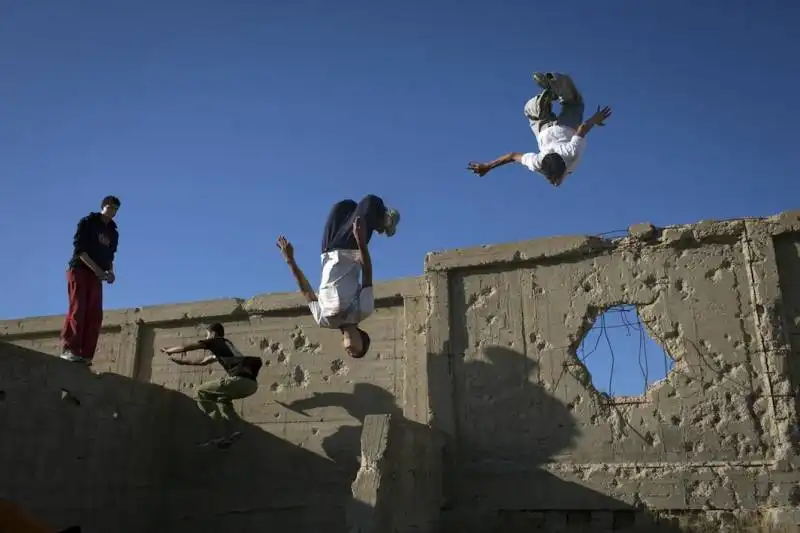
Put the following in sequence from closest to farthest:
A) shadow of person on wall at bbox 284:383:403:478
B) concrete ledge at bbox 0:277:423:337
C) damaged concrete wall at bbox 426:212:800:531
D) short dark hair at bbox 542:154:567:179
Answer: short dark hair at bbox 542:154:567:179
damaged concrete wall at bbox 426:212:800:531
shadow of person on wall at bbox 284:383:403:478
concrete ledge at bbox 0:277:423:337

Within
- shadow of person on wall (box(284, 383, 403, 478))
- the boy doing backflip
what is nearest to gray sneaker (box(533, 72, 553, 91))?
the boy doing backflip

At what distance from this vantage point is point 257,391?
28.0 feet

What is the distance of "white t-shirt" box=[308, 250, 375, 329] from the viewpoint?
6.39 meters

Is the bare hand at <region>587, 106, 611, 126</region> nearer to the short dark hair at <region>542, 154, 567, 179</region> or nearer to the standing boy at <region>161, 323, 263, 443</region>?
the short dark hair at <region>542, 154, 567, 179</region>

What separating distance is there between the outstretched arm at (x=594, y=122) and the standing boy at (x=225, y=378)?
3956mm

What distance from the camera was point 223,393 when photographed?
780 centimetres

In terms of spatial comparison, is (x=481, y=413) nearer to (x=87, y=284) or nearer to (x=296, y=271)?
(x=296, y=271)

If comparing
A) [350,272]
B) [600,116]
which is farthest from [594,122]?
[350,272]

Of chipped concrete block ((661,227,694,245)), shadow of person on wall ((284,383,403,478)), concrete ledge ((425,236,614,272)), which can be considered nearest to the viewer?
chipped concrete block ((661,227,694,245))

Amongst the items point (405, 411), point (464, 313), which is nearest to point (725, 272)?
point (464, 313)

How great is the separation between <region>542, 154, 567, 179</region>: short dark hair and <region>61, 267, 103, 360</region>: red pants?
425 centimetres

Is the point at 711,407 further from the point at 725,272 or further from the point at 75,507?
the point at 75,507

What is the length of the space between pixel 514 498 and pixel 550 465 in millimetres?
446

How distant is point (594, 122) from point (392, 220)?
6.14 ft
